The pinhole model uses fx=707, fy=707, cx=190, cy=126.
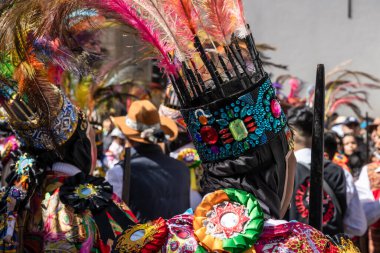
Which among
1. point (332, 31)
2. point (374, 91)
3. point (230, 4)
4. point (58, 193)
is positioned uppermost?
point (332, 31)

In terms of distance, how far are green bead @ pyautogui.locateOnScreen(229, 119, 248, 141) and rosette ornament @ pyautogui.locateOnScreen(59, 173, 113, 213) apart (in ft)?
5.02

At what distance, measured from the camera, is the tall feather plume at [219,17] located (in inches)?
92.7

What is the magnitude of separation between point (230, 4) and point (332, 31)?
45.3 feet

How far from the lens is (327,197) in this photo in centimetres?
494

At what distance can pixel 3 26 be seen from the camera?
3164 millimetres

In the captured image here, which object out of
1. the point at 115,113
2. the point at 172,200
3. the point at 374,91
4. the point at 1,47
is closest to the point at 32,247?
the point at 1,47

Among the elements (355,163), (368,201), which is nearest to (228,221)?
(368,201)

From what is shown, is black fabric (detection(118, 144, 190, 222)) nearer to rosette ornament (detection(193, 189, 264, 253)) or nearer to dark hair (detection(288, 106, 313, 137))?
dark hair (detection(288, 106, 313, 137))

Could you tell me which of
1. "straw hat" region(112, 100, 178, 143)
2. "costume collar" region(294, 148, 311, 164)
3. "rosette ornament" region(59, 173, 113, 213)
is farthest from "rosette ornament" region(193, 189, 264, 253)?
"straw hat" region(112, 100, 178, 143)

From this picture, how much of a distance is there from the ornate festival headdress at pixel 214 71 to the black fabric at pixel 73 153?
60.1 inches

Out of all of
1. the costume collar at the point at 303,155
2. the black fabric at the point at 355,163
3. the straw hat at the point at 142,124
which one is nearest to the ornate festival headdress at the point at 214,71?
the costume collar at the point at 303,155

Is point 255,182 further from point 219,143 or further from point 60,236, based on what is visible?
point 60,236

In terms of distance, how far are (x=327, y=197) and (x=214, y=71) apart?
9.23 feet

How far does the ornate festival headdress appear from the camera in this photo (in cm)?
230
